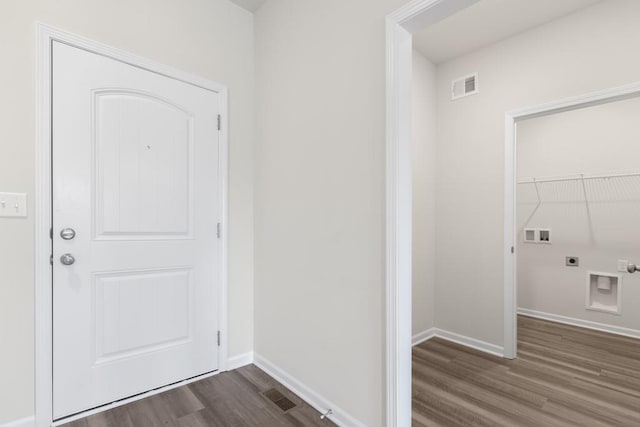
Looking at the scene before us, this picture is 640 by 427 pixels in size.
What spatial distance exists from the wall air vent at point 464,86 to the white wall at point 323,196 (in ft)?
5.88

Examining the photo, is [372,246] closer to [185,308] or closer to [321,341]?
[321,341]

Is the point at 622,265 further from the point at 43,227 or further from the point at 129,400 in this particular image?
the point at 43,227

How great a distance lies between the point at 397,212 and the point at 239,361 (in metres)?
1.79

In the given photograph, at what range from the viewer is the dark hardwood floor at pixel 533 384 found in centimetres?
189

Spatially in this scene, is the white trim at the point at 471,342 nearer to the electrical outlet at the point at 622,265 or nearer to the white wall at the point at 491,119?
the white wall at the point at 491,119

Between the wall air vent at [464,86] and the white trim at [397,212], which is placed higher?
the wall air vent at [464,86]

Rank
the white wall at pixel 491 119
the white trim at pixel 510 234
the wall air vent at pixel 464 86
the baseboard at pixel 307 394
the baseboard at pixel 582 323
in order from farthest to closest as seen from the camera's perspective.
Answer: the baseboard at pixel 582 323 < the wall air vent at pixel 464 86 < the white trim at pixel 510 234 < the white wall at pixel 491 119 < the baseboard at pixel 307 394

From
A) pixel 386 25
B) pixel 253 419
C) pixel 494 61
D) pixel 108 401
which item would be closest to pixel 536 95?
pixel 494 61

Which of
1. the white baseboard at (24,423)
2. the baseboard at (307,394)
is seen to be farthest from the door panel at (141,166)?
the baseboard at (307,394)

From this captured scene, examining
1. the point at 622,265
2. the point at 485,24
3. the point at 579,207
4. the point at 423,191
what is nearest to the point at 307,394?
the point at 423,191

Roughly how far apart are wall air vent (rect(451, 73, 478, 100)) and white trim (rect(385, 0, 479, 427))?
5.92 feet

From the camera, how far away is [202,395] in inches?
79.9

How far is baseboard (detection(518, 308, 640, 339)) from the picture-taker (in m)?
3.31

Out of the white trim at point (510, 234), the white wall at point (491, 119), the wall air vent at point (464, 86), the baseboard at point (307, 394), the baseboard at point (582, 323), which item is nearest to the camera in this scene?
the baseboard at point (307, 394)
